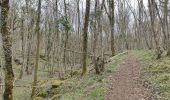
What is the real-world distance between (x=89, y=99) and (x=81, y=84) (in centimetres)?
422

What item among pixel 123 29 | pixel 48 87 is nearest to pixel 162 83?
pixel 48 87

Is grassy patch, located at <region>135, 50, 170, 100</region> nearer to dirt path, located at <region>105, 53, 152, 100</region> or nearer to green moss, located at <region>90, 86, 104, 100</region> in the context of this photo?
dirt path, located at <region>105, 53, 152, 100</region>

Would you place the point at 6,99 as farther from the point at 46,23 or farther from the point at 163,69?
the point at 46,23

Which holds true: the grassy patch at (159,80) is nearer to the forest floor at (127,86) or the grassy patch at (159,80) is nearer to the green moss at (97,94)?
the forest floor at (127,86)

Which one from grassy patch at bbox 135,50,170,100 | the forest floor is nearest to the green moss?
the forest floor

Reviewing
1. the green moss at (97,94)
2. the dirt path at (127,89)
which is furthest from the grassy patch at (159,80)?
the green moss at (97,94)

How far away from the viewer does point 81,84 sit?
56.2 ft

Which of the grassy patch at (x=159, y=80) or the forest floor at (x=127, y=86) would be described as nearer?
the grassy patch at (x=159, y=80)

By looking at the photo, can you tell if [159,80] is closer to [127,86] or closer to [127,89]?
[127,86]

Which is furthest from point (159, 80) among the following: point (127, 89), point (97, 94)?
point (97, 94)

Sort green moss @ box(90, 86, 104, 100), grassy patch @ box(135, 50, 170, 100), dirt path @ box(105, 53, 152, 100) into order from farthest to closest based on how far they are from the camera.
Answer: green moss @ box(90, 86, 104, 100) → dirt path @ box(105, 53, 152, 100) → grassy patch @ box(135, 50, 170, 100)

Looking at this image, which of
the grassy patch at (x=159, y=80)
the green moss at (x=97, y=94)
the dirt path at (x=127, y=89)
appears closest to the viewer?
the grassy patch at (x=159, y=80)

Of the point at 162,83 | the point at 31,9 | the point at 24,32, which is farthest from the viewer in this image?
the point at 24,32

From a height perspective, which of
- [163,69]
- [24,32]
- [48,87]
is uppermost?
[24,32]
